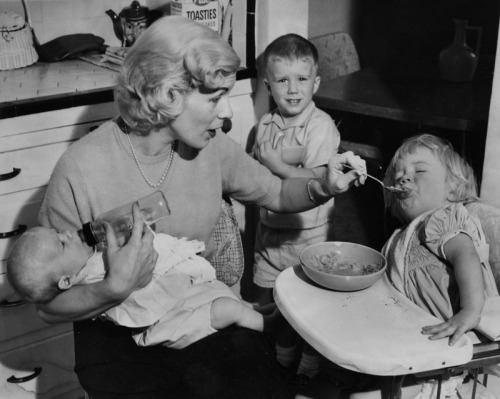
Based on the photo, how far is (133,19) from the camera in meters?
3.33

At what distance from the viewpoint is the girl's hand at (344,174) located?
204cm

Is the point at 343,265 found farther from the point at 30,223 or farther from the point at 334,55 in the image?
the point at 334,55

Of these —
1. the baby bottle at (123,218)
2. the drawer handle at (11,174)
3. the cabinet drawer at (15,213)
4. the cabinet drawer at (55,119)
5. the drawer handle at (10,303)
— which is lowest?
the drawer handle at (10,303)

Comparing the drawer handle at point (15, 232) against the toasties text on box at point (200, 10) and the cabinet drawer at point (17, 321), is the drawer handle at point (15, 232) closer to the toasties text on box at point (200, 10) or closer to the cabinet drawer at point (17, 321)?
the cabinet drawer at point (17, 321)

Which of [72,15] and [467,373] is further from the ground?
[72,15]

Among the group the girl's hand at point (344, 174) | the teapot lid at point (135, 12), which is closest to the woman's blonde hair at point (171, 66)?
the girl's hand at point (344, 174)

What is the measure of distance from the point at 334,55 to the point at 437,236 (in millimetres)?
1752

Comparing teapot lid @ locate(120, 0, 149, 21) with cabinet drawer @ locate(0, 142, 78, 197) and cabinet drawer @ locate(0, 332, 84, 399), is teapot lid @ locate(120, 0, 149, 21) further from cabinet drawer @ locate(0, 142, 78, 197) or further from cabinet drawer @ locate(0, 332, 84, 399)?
cabinet drawer @ locate(0, 332, 84, 399)

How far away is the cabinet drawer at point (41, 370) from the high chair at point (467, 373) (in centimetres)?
110

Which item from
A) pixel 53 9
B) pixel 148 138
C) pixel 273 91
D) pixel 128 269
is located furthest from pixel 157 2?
pixel 128 269

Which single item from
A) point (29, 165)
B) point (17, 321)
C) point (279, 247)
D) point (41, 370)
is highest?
point (29, 165)

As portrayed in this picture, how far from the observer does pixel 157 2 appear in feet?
11.3

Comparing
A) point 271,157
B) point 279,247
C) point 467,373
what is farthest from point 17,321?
point 467,373

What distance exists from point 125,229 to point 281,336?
2.03 feet
